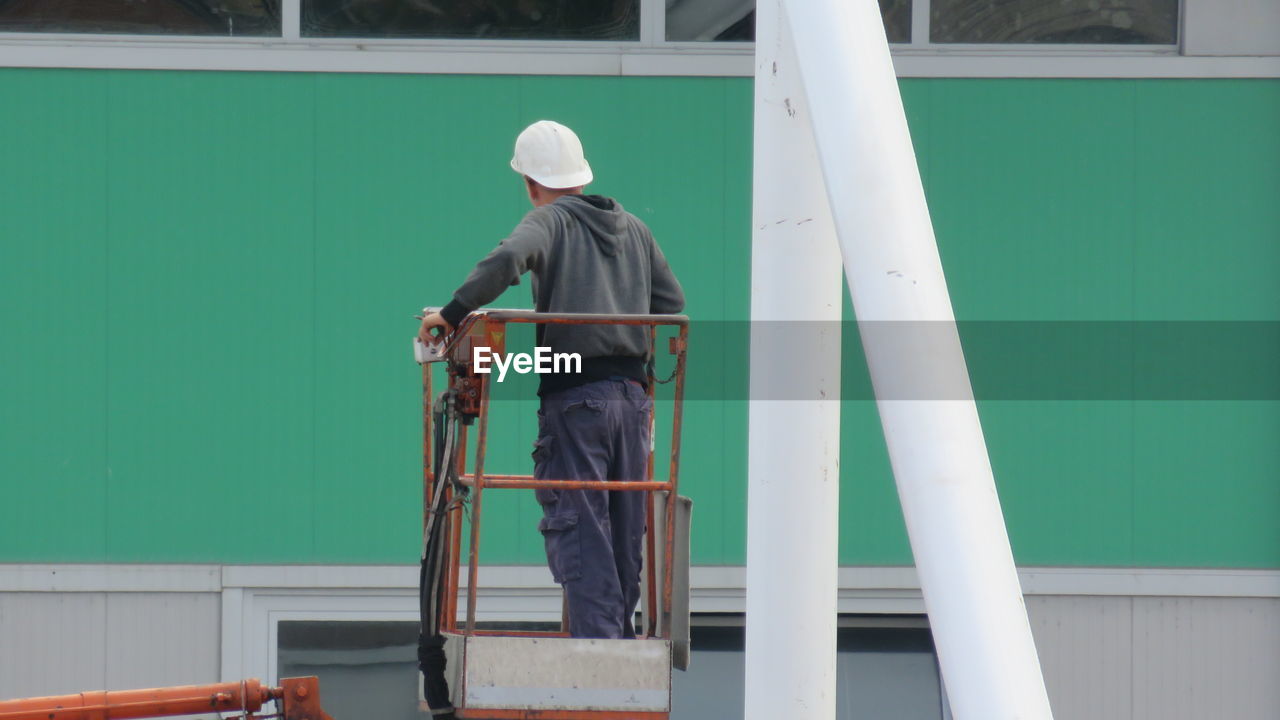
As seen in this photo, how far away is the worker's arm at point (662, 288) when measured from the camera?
4.55 meters

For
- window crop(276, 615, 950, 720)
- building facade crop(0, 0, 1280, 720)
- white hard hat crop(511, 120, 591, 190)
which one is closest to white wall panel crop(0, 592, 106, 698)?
building facade crop(0, 0, 1280, 720)

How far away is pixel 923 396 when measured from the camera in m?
2.47

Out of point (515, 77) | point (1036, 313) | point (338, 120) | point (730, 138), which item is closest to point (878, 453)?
point (1036, 313)

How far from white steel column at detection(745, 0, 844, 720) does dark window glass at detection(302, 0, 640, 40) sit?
396 cm

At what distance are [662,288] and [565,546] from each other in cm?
94

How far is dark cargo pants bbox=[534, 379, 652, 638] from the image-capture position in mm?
4102

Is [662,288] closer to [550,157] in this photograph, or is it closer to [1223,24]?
[550,157]

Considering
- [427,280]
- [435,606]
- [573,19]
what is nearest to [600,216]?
[435,606]

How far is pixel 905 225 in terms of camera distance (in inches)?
100.0

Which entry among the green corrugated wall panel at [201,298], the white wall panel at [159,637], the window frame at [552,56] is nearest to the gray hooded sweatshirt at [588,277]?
the window frame at [552,56]

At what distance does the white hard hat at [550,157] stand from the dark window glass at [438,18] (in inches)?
114

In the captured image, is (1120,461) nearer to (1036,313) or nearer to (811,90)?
(1036,313)

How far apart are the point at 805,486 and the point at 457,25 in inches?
175

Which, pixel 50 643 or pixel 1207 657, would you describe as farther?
pixel 1207 657
